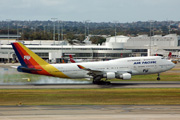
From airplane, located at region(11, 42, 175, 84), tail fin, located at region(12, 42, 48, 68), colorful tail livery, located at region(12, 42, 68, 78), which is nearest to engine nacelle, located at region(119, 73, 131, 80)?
airplane, located at region(11, 42, 175, 84)

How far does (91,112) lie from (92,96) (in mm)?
10927

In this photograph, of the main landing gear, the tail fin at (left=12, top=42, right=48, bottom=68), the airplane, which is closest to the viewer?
the tail fin at (left=12, top=42, right=48, bottom=68)

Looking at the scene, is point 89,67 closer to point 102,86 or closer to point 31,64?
point 102,86

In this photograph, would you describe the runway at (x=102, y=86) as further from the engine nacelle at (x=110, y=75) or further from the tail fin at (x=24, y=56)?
the tail fin at (x=24, y=56)

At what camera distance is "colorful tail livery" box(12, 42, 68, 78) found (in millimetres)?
62750

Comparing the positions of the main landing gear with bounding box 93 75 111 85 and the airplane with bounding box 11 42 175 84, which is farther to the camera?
the main landing gear with bounding box 93 75 111 85

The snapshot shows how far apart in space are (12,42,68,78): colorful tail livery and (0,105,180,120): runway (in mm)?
19558

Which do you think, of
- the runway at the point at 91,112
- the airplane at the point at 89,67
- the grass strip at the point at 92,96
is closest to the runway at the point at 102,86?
the airplane at the point at 89,67

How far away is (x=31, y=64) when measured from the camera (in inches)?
2493

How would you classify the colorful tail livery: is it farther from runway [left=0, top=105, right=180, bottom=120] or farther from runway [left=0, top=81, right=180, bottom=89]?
runway [left=0, top=105, right=180, bottom=120]

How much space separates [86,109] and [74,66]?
22.4 metres

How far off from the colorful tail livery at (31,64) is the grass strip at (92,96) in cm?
641

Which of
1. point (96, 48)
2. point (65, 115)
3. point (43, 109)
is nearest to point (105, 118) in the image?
point (65, 115)

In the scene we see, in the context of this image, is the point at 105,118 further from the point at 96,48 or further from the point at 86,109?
the point at 96,48
